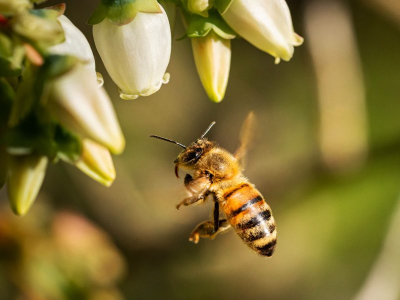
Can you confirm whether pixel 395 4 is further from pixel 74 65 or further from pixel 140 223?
pixel 74 65

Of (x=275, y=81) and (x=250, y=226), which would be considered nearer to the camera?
(x=250, y=226)

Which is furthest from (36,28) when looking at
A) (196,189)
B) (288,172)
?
(288,172)

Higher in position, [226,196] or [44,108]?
[44,108]

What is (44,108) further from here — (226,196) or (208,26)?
(226,196)

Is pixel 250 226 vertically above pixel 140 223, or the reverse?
pixel 250 226

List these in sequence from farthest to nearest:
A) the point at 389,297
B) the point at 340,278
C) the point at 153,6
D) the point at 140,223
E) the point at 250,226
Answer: the point at 340,278, the point at 140,223, the point at 389,297, the point at 250,226, the point at 153,6

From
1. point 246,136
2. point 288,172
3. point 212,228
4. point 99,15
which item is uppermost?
point 99,15

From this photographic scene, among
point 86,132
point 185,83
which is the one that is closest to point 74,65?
point 86,132

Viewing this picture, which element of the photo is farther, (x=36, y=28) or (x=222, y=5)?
(x=222, y=5)
